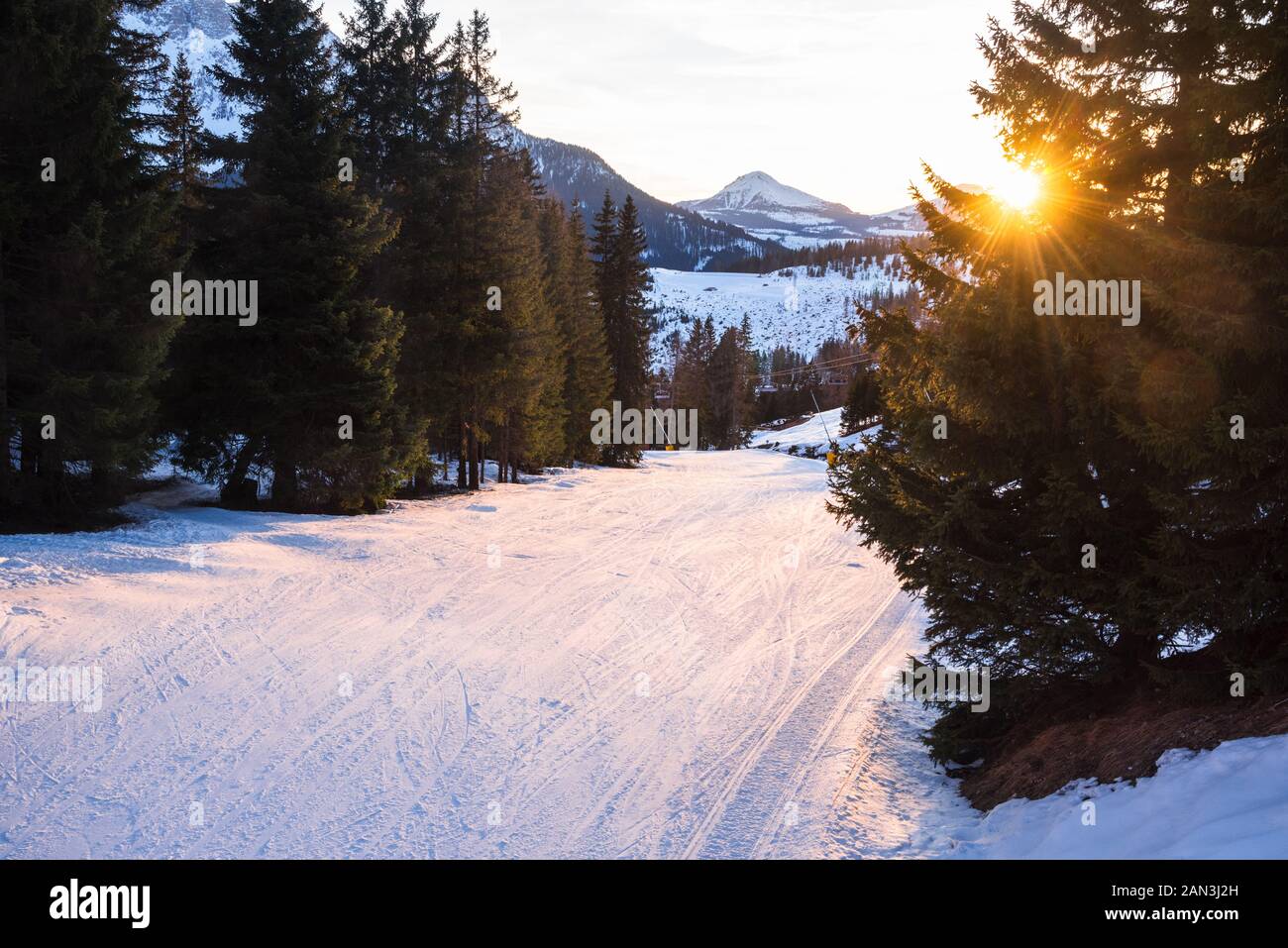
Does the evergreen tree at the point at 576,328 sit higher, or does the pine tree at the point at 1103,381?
the evergreen tree at the point at 576,328

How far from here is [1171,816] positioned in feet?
14.2

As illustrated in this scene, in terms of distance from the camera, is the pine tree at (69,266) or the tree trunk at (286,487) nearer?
the pine tree at (69,266)

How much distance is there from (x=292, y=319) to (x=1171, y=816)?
53.2 feet

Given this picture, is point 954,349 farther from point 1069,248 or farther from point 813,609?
point 813,609

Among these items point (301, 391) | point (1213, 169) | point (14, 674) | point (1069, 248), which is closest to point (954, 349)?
point (1069, 248)

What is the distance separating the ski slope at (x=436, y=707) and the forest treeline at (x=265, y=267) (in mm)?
2218

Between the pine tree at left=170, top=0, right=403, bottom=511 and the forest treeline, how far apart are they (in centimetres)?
6

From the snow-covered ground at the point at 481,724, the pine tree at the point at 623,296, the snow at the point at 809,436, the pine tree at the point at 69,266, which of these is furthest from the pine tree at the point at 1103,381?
the snow at the point at 809,436

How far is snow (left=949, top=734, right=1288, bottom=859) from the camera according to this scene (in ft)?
12.7

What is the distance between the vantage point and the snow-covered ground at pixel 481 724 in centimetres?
504

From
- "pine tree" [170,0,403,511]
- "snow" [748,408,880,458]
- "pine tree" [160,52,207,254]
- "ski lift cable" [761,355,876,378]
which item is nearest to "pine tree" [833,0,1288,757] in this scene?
"pine tree" [170,0,403,511]

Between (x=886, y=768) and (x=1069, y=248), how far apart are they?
4.86 m

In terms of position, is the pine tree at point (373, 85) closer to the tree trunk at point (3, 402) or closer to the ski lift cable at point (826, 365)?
the tree trunk at point (3, 402)
